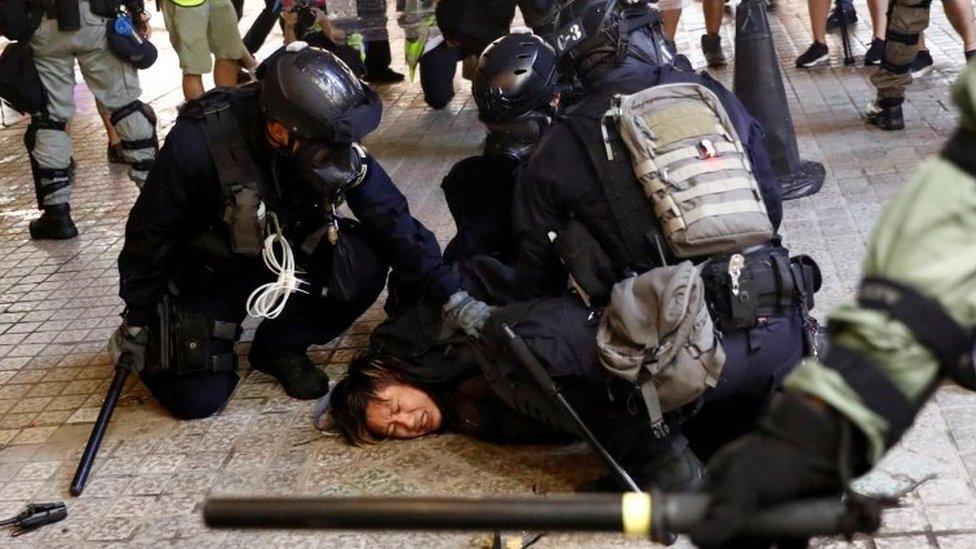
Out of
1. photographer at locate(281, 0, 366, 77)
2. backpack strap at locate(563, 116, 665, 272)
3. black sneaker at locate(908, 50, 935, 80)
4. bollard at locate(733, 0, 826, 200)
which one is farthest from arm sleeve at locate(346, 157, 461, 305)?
black sneaker at locate(908, 50, 935, 80)

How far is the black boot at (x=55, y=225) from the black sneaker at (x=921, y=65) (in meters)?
5.38

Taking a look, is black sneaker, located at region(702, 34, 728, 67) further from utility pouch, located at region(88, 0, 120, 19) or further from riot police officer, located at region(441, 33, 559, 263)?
riot police officer, located at region(441, 33, 559, 263)

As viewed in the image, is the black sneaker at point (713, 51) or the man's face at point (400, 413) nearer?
the man's face at point (400, 413)

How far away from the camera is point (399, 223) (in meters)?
4.55

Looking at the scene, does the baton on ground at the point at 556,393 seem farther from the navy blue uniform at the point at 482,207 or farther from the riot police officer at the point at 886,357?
the riot police officer at the point at 886,357

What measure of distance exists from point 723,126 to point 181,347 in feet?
7.00

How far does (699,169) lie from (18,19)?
4.31 m

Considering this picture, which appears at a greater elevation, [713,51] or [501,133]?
[501,133]

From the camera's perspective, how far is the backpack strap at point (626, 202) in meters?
3.65

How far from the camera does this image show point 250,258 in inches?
182

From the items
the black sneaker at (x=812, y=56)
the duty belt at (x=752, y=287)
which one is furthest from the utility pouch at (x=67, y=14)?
the black sneaker at (x=812, y=56)

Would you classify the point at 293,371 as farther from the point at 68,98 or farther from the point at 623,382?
the point at 68,98

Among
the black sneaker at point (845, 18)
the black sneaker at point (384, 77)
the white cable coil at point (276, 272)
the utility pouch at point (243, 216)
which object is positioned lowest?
the black sneaker at point (845, 18)

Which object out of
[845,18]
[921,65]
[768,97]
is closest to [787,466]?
[768,97]
